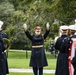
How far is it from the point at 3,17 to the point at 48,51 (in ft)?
Result: 25.4

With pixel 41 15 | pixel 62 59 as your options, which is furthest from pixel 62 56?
pixel 41 15

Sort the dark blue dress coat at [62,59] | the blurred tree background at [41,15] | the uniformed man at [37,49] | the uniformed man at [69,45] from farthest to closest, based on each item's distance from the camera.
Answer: the blurred tree background at [41,15] < the uniformed man at [37,49] < the dark blue dress coat at [62,59] < the uniformed man at [69,45]

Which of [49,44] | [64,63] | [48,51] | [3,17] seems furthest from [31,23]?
[64,63]

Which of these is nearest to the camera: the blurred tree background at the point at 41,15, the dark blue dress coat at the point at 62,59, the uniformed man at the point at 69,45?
the uniformed man at the point at 69,45

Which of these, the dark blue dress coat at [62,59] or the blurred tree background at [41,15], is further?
the blurred tree background at [41,15]

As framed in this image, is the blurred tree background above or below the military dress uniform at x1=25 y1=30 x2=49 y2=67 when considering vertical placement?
above

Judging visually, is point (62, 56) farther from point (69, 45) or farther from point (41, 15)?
point (41, 15)

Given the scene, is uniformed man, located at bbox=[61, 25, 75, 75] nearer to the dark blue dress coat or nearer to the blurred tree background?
the dark blue dress coat

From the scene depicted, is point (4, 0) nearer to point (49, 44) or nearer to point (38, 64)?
point (49, 44)

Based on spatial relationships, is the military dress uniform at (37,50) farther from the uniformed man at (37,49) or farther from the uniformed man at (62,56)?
the uniformed man at (62,56)

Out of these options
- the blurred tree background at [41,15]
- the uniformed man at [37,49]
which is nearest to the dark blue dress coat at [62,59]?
the uniformed man at [37,49]

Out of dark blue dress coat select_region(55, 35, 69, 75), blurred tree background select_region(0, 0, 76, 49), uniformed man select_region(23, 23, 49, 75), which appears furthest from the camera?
blurred tree background select_region(0, 0, 76, 49)

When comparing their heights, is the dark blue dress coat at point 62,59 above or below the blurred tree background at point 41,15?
below

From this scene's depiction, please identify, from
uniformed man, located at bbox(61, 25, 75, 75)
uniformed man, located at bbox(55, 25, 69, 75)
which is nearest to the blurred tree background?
uniformed man, located at bbox(55, 25, 69, 75)
